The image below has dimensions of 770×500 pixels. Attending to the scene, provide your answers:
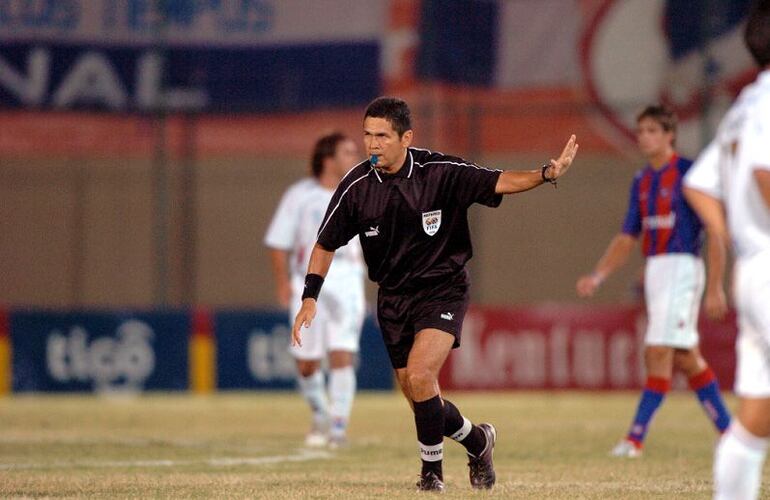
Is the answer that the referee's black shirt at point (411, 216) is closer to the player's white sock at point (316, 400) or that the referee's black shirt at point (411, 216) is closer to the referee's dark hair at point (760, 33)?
the referee's dark hair at point (760, 33)

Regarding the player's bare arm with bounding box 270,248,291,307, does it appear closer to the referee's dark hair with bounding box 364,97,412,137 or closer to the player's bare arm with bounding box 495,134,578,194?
the referee's dark hair with bounding box 364,97,412,137

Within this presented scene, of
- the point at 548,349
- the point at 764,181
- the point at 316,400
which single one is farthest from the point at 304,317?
the point at 548,349

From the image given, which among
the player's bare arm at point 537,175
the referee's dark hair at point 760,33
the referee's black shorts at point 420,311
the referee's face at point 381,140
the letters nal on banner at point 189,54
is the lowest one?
the referee's black shorts at point 420,311

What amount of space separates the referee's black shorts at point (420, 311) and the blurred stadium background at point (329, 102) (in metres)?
10.1

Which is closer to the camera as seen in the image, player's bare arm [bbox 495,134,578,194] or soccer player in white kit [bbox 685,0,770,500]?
soccer player in white kit [bbox 685,0,770,500]

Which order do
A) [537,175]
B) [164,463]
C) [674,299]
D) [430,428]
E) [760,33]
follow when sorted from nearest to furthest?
1. [760,33]
2. [537,175]
3. [430,428]
4. [164,463]
5. [674,299]

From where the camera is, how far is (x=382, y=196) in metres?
7.41

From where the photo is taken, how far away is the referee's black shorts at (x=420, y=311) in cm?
738

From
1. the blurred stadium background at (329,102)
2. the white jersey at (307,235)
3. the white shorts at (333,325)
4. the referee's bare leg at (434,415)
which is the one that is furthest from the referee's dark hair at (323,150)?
the blurred stadium background at (329,102)

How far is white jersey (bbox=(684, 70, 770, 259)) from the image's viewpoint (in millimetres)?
4953

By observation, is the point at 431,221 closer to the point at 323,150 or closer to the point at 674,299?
the point at 674,299

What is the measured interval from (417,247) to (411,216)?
0.17 meters

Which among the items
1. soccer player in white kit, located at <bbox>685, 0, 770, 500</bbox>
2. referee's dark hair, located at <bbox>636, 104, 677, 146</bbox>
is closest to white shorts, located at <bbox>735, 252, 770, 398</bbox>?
soccer player in white kit, located at <bbox>685, 0, 770, 500</bbox>

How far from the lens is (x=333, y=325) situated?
1105 cm
